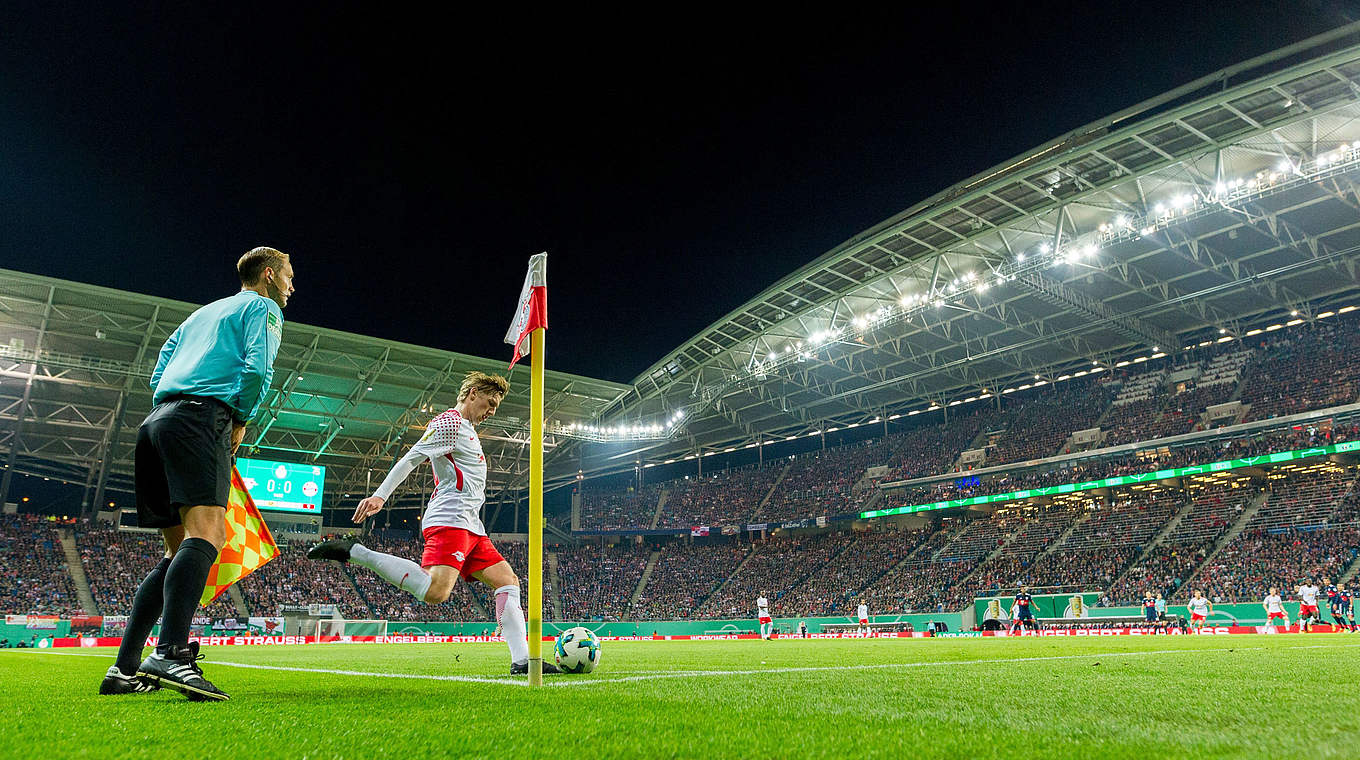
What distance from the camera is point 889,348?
1396 inches

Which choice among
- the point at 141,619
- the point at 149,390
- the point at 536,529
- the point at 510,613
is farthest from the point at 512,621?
the point at 149,390

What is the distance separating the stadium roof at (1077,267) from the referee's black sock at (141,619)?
23129mm

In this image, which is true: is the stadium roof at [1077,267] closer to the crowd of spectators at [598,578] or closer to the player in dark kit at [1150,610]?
the crowd of spectators at [598,578]

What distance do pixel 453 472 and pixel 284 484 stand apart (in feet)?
110

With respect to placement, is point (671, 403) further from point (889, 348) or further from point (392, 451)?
point (392, 451)

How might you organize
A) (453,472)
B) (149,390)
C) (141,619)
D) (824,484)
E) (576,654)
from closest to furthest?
(141,619) → (453,472) → (576,654) → (149,390) → (824,484)

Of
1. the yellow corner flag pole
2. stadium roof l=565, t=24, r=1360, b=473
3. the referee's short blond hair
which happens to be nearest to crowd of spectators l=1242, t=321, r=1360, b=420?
stadium roof l=565, t=24, r=1360, b=473

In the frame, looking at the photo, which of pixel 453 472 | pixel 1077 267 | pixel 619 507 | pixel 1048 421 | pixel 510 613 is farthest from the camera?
pixel 619 507

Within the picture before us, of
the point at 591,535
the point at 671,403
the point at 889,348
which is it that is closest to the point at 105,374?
the point at 671,403

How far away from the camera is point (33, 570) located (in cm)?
3231

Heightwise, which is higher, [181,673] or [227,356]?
[227,356]

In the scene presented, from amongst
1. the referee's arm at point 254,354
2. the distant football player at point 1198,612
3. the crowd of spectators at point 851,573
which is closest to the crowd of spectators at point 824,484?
the crowd of spectators at point 851,573

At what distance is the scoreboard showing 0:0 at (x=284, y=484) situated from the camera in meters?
33.6

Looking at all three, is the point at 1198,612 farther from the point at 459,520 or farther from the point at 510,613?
the point at 459,520
